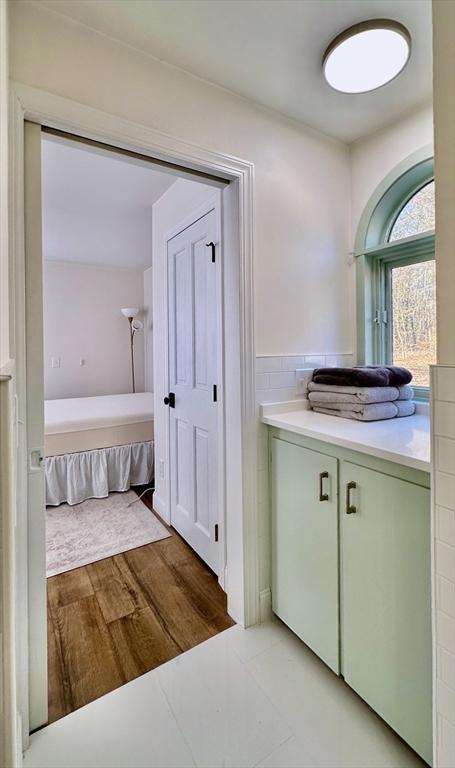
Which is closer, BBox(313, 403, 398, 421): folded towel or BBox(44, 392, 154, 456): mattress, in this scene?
BBox(313, 403, 398, 421): folded towel

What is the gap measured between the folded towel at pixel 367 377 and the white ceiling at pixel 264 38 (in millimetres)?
1181

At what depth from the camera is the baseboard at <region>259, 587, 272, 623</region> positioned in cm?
155

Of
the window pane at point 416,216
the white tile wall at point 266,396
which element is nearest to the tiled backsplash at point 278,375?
the white tile wall at point 266,396

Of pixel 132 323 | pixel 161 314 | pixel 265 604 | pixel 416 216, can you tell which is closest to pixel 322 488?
pixel 265 604

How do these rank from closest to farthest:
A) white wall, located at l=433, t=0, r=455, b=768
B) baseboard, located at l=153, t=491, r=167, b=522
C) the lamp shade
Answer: white wall, located at l=433, t=0, r=455, b=768
baseboard, located at l=153, t=491, r=167, b=522
the lamp shade

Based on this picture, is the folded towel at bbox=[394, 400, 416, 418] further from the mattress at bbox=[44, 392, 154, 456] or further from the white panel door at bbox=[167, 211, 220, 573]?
the mattress at bbox=[44, 392, 154, 456]

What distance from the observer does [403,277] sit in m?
1.78

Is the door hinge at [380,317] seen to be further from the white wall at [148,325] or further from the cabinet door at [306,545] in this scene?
the white wall at [148,325]

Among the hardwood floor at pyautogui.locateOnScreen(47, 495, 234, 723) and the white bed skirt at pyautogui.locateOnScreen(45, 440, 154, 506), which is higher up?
the white bed skirt at pyautogui.locateOnScreen(45, 440, 154, 506)

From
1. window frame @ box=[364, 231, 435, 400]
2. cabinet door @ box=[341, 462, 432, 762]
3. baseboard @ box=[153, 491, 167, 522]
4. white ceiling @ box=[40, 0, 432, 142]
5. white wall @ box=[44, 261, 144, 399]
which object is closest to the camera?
cabinet door @ box=[341, 462, 432, 762]

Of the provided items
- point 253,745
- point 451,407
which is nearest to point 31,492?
point 253,745

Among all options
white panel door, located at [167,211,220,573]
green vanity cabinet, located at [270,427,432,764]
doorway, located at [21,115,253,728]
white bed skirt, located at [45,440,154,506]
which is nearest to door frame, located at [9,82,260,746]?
doorway, located at [21,115,253,728]

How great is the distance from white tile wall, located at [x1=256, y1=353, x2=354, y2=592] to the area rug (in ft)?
3.23

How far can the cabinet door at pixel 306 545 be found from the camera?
1.23 meters
